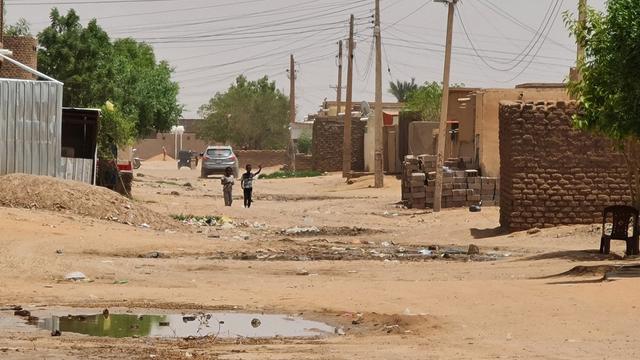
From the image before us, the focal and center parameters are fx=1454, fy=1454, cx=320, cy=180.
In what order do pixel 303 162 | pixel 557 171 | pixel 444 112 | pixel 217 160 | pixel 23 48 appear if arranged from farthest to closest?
pixel 303 162 < pixel 217 160 < pixel 23 48 < pixel 444 112 < pixel 557 171

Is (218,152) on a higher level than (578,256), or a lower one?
higher

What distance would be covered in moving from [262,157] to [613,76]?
80.7 m

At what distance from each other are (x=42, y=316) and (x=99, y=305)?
1.29m

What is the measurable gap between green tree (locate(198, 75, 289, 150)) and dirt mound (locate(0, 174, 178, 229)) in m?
97.9

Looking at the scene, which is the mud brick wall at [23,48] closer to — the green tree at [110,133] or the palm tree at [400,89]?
the green tree at [110,133]

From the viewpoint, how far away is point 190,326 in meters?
15.3

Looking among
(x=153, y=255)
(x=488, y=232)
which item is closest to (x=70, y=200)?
(x=153, y=255)

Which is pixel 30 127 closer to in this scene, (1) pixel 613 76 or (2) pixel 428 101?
(1) pixel 613 76

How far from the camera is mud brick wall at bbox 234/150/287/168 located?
99375mm

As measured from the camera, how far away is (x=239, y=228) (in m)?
33.0

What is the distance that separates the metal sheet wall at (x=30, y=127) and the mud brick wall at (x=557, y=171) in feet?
33.5

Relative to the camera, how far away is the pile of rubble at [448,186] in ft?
128

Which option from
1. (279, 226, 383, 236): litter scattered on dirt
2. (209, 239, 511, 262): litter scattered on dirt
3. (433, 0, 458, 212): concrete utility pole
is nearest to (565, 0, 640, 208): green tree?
(209, 239, 511, 262): litter scattered on dirt

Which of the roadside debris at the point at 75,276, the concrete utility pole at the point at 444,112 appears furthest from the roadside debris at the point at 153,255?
the concrete utility pole at the point at 444,112
